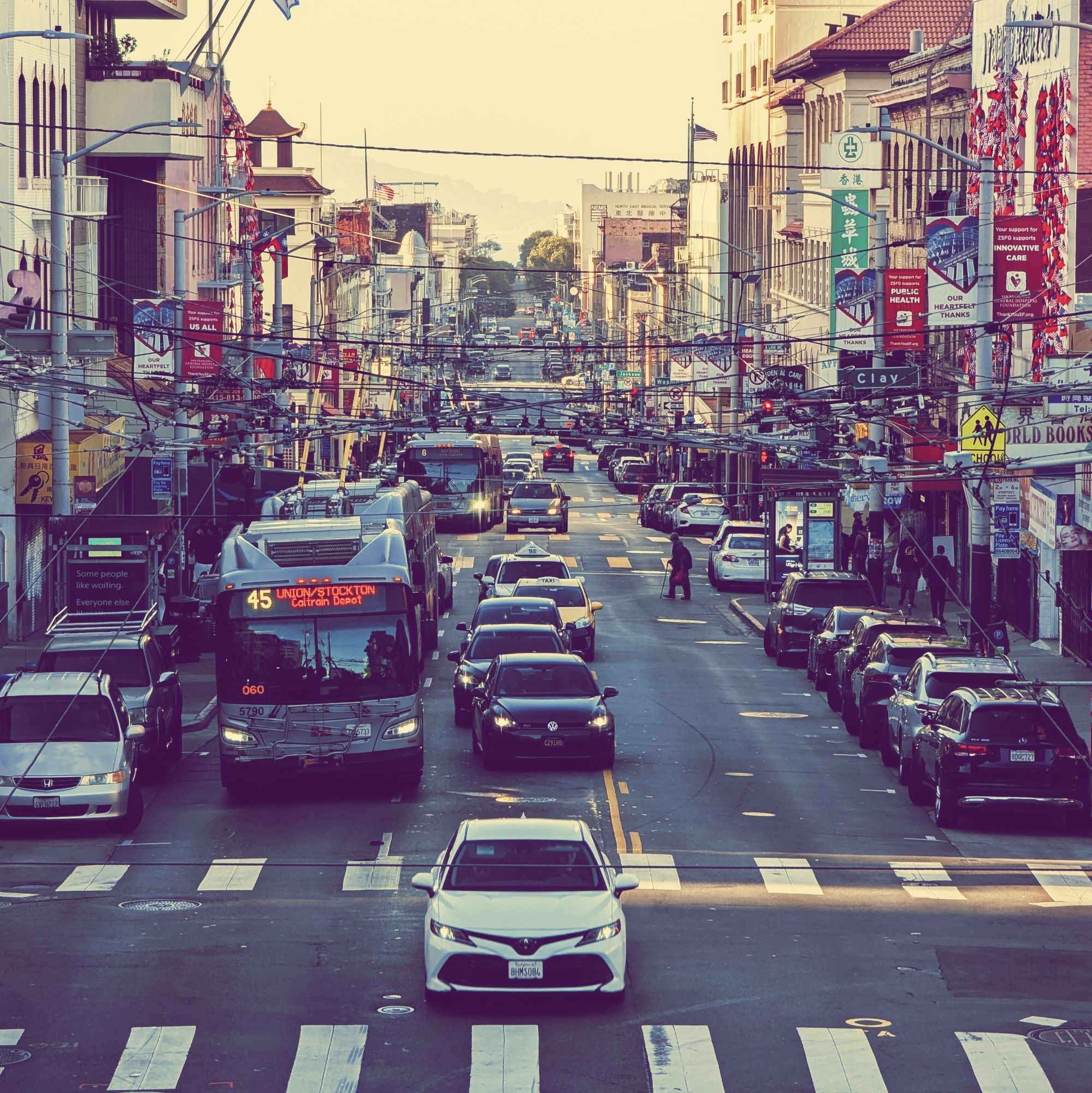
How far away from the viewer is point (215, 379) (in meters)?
42.1

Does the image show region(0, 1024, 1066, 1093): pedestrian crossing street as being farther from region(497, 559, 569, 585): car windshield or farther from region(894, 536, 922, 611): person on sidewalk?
region(894, 536, 922, 611): person on sidewalk

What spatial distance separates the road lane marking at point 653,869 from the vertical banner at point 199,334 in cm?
2155

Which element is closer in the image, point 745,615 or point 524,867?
point 524,867

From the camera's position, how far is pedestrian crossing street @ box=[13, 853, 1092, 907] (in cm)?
2162

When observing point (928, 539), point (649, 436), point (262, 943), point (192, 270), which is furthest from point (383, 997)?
point (192, 270)

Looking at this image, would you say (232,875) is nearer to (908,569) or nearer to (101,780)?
(101,780)

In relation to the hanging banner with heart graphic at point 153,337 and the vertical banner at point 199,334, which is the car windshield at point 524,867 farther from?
the vertical banner at point 199,334

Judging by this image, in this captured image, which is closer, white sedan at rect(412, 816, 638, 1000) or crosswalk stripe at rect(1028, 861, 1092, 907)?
white sedan at rect(412, 816, 638, 1000)

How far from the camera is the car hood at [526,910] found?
16.7 meters

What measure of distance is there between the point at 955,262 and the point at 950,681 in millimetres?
10345

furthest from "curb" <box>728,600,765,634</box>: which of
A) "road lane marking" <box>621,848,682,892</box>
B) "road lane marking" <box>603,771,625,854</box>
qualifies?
"road lane marking" <box>621,848,682,892</box>

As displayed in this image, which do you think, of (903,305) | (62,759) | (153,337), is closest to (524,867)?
(62,759)

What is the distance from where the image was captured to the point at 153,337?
1652 inches

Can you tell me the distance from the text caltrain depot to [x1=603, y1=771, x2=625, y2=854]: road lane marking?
4039 mm
